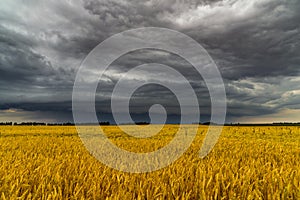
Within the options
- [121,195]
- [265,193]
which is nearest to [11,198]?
[121,195]

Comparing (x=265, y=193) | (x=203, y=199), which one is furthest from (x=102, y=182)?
(x=265, y=193)

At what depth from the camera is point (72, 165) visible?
5246 millimetres

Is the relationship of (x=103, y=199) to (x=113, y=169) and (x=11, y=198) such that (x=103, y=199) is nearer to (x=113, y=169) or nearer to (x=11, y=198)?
(x=11, y=198)

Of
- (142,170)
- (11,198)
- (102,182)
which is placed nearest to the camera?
(11,198)

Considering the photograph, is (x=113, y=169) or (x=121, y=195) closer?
(x=121, y=195)

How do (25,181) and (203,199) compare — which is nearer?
(203,199)

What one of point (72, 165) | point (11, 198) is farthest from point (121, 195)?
point (72, 165)

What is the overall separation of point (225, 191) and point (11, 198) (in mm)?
2450

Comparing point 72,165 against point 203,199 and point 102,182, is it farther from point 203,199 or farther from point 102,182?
point 203,199

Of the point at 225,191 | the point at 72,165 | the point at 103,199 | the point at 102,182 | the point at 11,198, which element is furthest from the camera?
the point at 72,165

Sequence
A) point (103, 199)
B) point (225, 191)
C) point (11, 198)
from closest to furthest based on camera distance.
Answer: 1. point (11, 198)
2. point (103, 199)
3. point (225, 191)

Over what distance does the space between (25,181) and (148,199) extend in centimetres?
191

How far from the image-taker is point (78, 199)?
3168 mm

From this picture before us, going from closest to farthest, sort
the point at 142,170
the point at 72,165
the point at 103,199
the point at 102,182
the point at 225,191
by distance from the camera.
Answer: the point at 103,199 < the point at 225,191 < the point at 102,182 < the point at 142,170 < the point at 72,165
